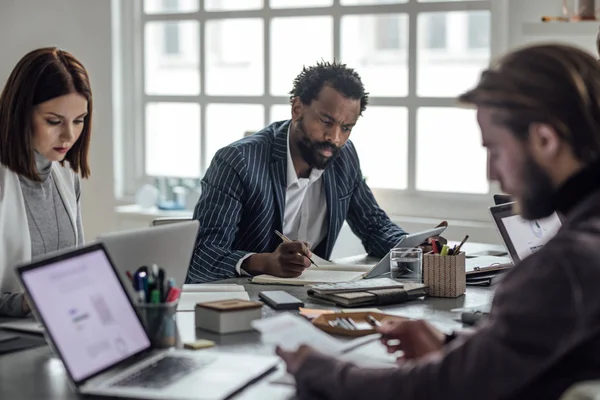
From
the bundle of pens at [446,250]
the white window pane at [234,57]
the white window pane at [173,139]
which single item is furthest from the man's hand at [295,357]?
the white window pane at [173,139]

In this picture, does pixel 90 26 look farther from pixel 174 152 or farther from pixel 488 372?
pixel 488 372

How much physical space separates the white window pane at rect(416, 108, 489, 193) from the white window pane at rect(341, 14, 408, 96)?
0.22 m

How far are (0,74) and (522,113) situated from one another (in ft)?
14.0

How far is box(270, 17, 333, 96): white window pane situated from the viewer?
464 cm

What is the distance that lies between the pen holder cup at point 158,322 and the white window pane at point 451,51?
2.71 meters

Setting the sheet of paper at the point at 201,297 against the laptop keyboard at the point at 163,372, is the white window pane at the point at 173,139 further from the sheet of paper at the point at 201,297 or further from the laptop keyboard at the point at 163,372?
→ the laptop keyboard at the point at 163,372

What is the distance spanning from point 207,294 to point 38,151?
68cm

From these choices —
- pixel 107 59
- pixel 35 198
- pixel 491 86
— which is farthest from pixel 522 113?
pixel 107 59

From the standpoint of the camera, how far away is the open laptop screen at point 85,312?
1592mm

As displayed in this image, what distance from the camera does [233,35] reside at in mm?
4934

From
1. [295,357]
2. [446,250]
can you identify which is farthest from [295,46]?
[295,357]

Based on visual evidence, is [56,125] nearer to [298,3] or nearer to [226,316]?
[226,316]

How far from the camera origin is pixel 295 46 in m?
4.75

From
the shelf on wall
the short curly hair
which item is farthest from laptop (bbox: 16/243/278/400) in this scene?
the shelf on wall
